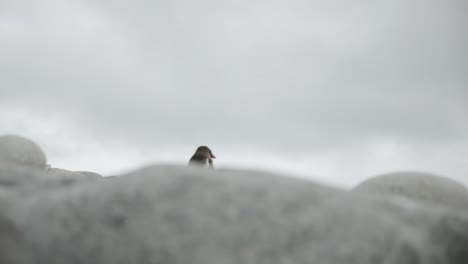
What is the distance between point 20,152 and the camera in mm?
9883

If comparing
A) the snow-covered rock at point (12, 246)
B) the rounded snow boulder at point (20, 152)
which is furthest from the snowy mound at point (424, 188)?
the rounded snow boulder at point (20, 152)

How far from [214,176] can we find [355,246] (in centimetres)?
114

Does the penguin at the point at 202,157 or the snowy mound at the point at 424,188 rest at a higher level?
the penguin at the point at 202,157

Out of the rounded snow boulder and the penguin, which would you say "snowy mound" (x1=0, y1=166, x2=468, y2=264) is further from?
the penguin

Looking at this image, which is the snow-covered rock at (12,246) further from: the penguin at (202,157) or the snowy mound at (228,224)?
the penguin at (202,157)

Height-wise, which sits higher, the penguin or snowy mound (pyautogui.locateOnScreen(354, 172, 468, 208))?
the penguin

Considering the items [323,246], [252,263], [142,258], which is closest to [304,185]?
[323,246]

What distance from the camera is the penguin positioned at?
1115 cm

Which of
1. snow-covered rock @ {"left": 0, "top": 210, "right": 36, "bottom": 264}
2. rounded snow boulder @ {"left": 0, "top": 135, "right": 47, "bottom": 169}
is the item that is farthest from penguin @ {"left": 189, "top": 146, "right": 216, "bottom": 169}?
snow-covered rock @ {"left": 0, "top": 210, "right": 36, "bottom": 264}

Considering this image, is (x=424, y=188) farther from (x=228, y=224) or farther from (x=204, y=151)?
(x=204, y=151)

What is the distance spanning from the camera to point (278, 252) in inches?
123

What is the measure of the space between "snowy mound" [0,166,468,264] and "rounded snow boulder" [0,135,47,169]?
6.76 m

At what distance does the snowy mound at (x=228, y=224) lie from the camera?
313cm

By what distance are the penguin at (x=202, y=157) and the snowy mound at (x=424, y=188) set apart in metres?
5.76
